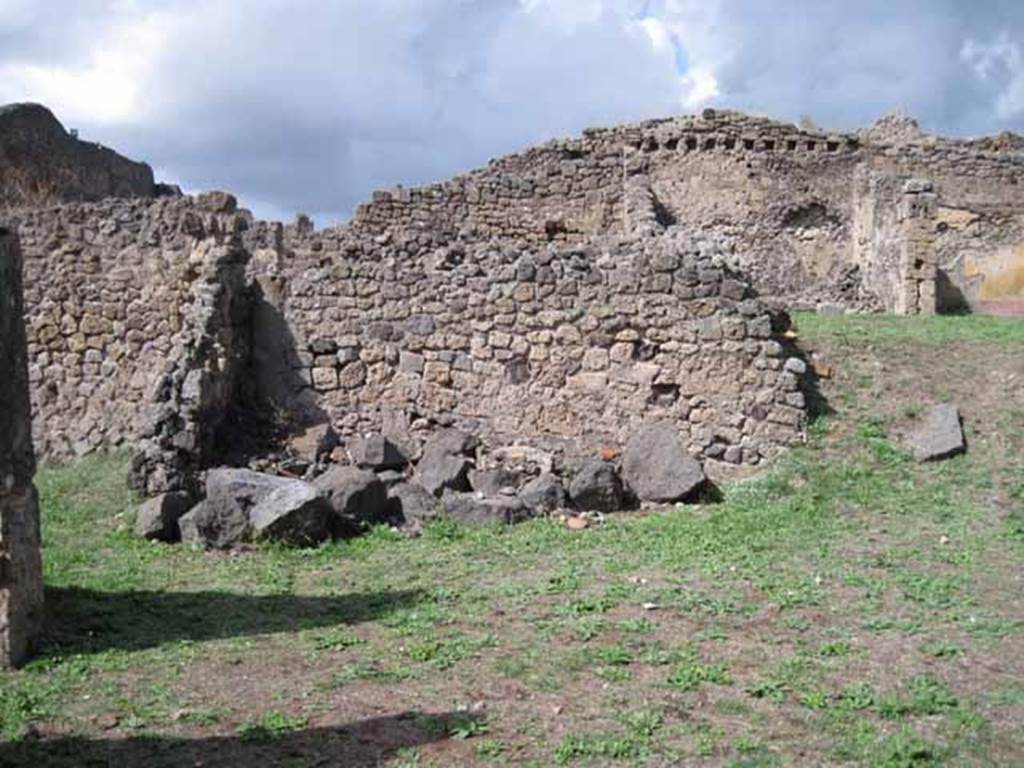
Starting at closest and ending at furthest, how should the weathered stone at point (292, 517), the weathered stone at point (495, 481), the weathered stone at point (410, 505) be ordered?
the weathered stone at point (292, 517)
the weathered stone at point (410, 505)
the weathered stone at point (495, 481)

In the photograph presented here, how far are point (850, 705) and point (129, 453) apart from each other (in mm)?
8642

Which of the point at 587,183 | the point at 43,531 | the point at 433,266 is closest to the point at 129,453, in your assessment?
the point at 43,531

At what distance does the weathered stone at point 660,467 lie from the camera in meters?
9.57

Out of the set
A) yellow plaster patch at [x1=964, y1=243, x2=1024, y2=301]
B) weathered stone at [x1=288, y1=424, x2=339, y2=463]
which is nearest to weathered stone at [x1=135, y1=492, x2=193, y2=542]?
weathered stone at [x1=288, y1=424, x2=339, y2=463]

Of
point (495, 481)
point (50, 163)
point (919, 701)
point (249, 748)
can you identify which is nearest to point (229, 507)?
point (495, 481)

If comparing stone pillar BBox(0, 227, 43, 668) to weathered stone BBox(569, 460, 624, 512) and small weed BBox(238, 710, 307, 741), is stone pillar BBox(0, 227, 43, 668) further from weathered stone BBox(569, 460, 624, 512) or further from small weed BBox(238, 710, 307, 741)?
weathered stone BBox(569, 460, 624, 512)

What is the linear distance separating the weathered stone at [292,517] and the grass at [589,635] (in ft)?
0.55

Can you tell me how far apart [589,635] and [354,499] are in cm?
347

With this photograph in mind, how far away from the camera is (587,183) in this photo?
18516 mm

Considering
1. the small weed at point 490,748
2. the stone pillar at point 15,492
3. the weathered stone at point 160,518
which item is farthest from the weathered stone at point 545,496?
the small weed at point 490,748

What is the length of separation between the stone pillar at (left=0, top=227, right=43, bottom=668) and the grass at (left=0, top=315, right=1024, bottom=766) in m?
0.24

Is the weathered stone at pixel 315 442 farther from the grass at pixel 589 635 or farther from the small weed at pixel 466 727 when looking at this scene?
the small weed at pixel 466 727

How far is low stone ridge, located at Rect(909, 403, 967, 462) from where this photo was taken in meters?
9.57

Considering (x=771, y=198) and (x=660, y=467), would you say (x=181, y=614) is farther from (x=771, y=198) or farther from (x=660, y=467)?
(x=771, y=198)
